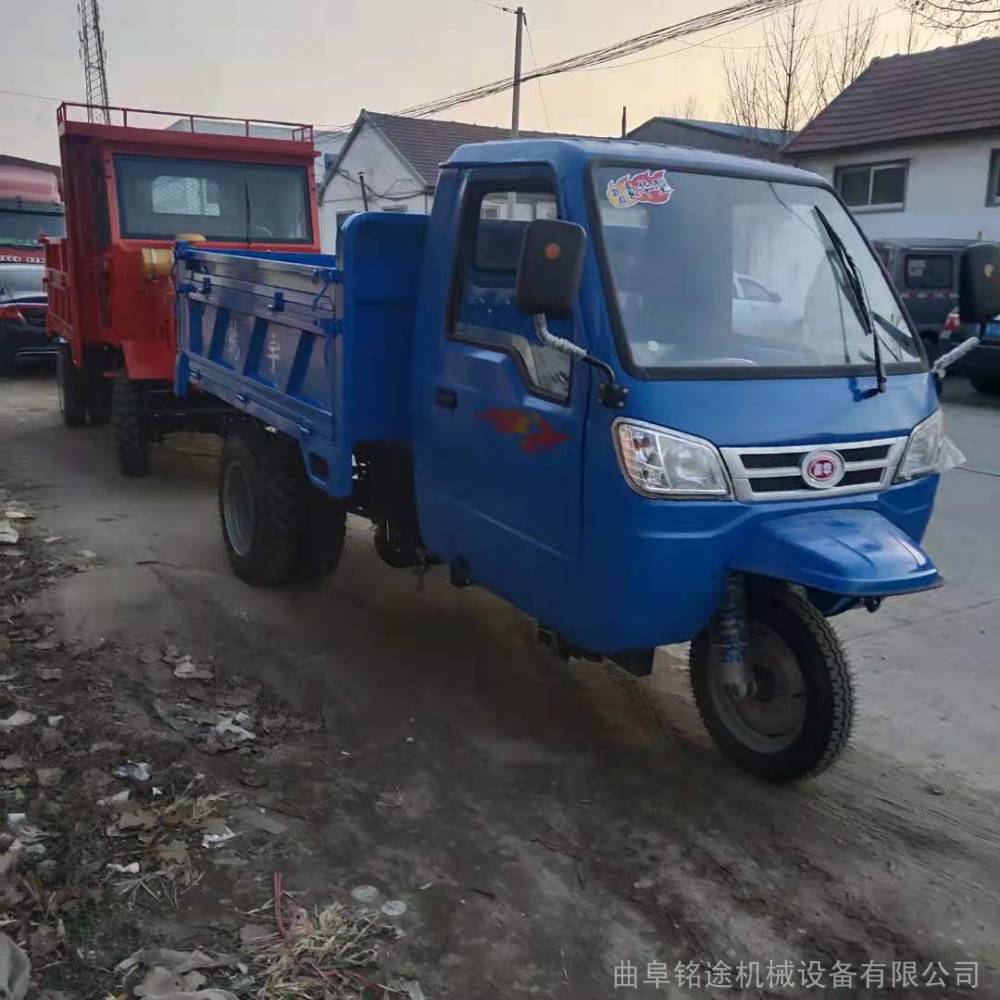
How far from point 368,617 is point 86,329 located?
462cm

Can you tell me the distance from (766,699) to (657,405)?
4.02 ft

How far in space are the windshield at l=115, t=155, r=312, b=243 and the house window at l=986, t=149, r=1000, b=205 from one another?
502 inches

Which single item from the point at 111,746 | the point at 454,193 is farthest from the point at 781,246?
the point at 111,746

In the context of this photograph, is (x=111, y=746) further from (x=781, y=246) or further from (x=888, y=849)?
(x=781, y=246)

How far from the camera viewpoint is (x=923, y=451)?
3.75 meters

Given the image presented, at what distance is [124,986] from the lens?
270 centimetres

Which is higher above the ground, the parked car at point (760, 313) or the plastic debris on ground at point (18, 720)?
the parked car at point (760, 313)

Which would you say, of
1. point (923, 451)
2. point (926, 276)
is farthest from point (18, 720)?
point (926, 276)

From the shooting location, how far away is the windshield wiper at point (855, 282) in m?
3.82

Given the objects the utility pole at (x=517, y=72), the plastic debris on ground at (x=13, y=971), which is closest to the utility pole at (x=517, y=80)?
the utility pole at (x=517, y=72)

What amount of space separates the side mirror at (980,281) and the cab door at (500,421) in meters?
1.77

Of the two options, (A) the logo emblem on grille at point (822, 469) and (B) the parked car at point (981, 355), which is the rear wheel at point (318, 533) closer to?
(A) the logo emblem on grille at point (822, 469)

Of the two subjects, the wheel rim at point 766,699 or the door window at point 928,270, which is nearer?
the wheel rim at point 766,699

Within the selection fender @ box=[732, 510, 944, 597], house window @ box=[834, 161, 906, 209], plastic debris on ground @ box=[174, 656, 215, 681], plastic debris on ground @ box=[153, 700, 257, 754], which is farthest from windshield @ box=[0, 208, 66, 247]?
fender @ box=[732, 510, 944, 597]
